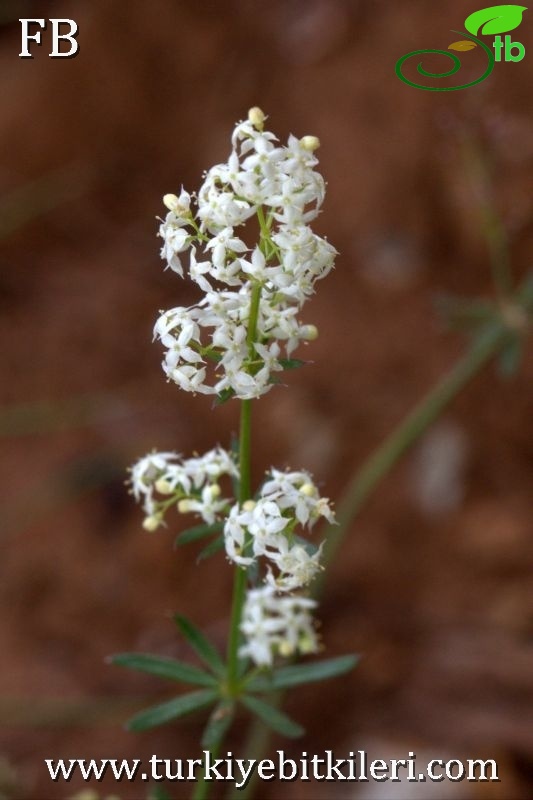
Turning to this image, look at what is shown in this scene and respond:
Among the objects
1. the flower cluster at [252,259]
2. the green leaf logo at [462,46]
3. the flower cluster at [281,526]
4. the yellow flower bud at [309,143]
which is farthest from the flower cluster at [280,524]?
the green leaf logo at [462,46]

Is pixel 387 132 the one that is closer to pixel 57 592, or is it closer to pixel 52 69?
pixel 52 69

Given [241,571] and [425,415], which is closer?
[241,571]

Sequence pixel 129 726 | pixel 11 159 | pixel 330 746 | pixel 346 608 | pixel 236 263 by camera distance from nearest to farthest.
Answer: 1. pixel 236 263
2. pixel 129 726
3. pixel 330 746
4. pixel 346 608
5. pixel 11 159

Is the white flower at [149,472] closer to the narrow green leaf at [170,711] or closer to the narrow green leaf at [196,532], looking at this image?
the narrow green leaf at [196,532]

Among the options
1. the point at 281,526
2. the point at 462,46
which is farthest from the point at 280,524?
the point at 462,46

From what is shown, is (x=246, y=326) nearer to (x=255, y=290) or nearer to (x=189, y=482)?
(x=255, y=290)

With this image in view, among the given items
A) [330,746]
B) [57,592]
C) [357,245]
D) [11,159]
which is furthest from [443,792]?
[11,159]

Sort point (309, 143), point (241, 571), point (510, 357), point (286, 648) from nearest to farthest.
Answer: point (309, 143)
point (241, 571)
point (286, 648)
point (510, 357)
